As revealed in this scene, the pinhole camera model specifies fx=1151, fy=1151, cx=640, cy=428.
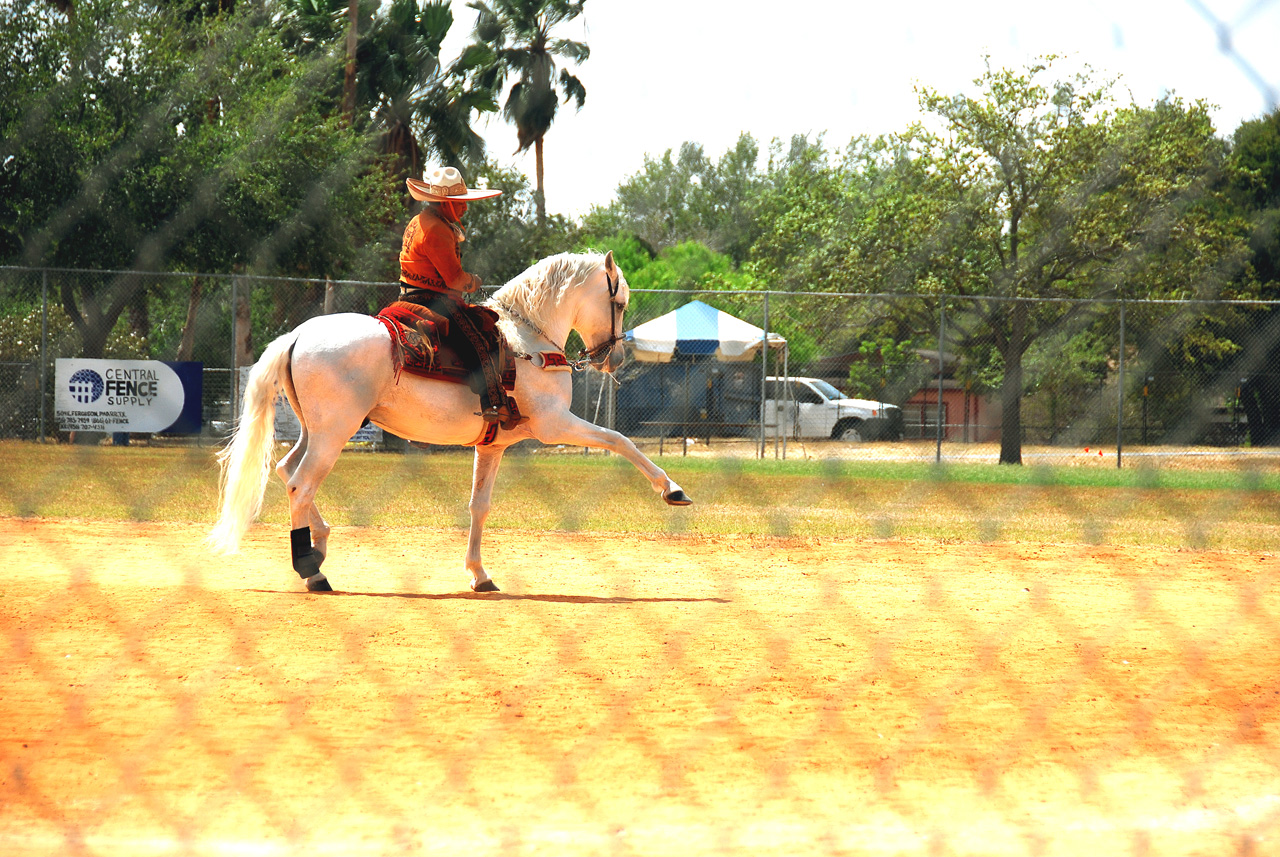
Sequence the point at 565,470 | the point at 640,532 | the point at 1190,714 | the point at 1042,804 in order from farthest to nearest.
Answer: the point at 565,470 → the point at 640,532 → the point at 1190,714 → the point at 1042,804

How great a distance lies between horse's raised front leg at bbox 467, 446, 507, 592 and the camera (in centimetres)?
591

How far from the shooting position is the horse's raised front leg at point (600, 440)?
5.88m

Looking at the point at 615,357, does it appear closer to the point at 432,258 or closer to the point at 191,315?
the point at 432,258

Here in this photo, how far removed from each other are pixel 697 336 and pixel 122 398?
331 inches

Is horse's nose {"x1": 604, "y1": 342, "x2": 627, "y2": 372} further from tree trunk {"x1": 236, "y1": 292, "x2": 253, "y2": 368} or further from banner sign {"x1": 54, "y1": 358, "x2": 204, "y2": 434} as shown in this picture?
tree trunk {"x1": 236, "y1": 292, "x2": 253, "y2": 368}

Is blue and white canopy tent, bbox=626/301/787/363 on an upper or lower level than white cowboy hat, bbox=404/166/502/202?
lower

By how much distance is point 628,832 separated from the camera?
8.64 ft

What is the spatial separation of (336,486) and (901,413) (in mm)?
10215

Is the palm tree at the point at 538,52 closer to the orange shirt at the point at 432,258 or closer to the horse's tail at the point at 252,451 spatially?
the orange shirt at the point at 432,258

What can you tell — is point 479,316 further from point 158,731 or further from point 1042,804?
point 1042,804

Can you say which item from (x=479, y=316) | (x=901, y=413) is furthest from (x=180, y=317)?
(x=479, y=316)

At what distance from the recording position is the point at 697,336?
18250 millimetres

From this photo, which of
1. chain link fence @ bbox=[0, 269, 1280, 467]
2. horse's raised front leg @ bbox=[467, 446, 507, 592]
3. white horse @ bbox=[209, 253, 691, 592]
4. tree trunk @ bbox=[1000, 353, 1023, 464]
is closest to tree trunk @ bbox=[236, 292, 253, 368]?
chain link fence @ bbox=[0, 269, 1280, 467]

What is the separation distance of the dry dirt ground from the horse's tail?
1.04 ft
